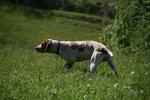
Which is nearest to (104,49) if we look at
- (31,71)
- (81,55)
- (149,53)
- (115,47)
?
(81,55)

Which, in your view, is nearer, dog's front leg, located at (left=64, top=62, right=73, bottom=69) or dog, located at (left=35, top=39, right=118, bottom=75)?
dog, located at (left=35, top=39, right=118, bottom=75)

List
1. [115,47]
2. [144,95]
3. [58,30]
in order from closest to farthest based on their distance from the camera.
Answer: [144,95], [115,47], [58,30]

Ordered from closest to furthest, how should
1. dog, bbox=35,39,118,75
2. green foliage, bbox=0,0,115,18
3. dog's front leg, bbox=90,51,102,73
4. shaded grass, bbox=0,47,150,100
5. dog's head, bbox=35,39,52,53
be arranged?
shaded grass, bbox=0,47,150,100
dog's front leg, bbox=90,51,102,73
dog, bbox=35,39,118,75
dog's head, bbox=35,39,52,53
green foliage, bbox=0,0,115,18

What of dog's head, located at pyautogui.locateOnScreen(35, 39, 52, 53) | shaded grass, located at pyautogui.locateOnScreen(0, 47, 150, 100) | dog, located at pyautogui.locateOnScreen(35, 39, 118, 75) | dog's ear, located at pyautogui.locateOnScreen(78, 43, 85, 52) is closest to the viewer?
shaded grass, located at pyautogui.locateOnScreen(0, 47, 150, 100)

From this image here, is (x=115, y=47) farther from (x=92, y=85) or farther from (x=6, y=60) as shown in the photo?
(x=92, y=85)

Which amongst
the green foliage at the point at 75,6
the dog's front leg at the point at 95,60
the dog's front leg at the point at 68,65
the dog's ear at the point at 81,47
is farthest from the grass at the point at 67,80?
the green foliage at the point at 75,6

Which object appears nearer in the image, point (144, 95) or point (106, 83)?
point (144, 95)

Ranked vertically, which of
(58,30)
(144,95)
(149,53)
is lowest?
(58,30)

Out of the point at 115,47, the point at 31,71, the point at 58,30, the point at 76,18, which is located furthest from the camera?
the point at 76,18

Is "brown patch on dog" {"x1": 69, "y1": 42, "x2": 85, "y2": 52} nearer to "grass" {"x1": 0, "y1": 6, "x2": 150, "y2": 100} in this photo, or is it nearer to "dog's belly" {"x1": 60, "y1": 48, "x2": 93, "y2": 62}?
"dog's belly" {"x1": 60, "y1": 48, "x2": 93, "y2": 62}

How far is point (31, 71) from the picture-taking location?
16547mm

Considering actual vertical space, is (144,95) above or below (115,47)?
above

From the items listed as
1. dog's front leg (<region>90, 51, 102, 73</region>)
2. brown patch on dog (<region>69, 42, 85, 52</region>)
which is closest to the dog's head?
brown patch on dog (<region>69, 42, 85, 52</region>)

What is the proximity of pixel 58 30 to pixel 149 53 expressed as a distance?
263 feet
